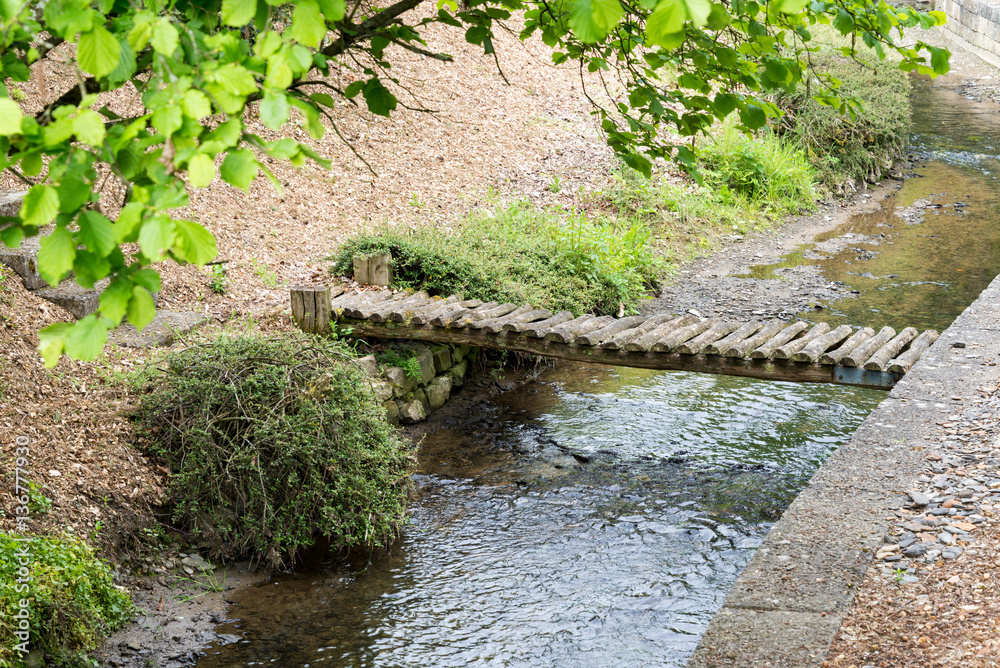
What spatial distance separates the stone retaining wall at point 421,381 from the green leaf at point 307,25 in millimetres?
4739

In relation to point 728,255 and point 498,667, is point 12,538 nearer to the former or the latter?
point 498,667

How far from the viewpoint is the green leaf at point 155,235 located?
1499mm

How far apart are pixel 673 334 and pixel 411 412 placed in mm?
2239

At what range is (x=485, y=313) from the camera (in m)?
6.96

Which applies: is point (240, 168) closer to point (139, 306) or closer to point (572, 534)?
point (139, 306)

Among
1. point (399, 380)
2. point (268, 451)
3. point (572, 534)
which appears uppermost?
point (399, 380)

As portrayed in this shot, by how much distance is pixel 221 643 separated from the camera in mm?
4328

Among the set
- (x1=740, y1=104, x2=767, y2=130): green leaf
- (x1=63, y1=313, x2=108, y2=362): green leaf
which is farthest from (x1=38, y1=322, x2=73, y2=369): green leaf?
(x1=740, y1=104, x2=767, y2=130): green leaf

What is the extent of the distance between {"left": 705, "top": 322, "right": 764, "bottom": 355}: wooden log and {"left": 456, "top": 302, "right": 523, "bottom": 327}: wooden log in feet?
5.85

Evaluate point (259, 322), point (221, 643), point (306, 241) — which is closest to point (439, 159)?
point (306, 241)

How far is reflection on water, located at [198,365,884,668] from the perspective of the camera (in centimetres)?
434

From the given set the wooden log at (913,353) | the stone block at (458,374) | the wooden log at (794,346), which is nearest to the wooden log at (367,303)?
the stone block at (458,374)

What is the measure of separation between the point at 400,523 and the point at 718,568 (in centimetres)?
195

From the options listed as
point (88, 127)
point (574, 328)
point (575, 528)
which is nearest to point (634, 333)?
point (574, 328)
